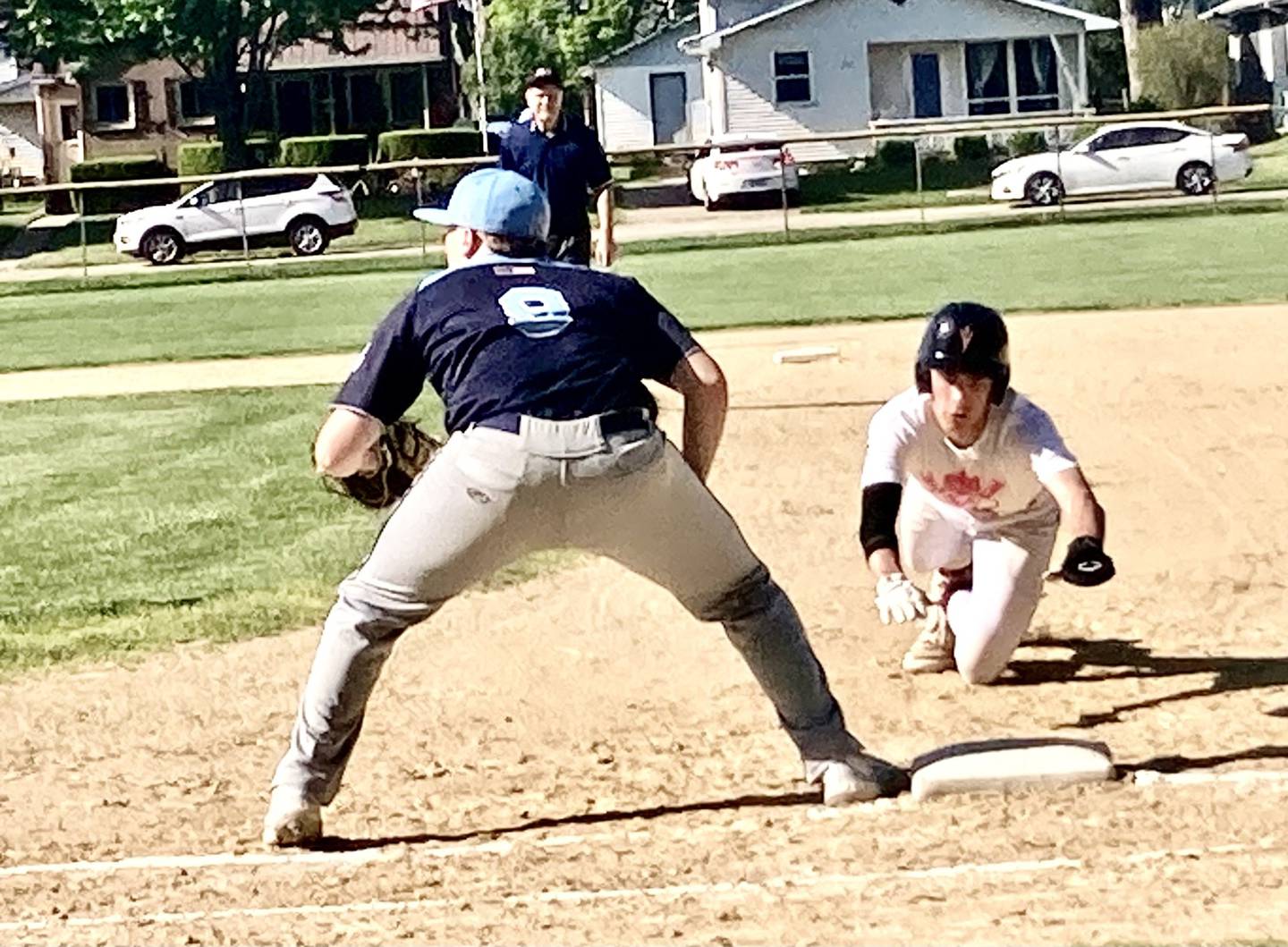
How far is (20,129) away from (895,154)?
31.8m

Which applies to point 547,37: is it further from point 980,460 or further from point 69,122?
point 980,460

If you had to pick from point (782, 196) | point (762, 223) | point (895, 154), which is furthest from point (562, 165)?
point (895, 154)

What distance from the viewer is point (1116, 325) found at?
18453 millimetres

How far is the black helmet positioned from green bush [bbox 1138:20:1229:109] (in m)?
50.7

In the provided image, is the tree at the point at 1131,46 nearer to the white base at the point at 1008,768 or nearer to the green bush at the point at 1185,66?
the green bush at the point at 1185,66

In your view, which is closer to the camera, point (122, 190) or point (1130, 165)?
point (1130, 165)

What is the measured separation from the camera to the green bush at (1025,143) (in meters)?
47.8

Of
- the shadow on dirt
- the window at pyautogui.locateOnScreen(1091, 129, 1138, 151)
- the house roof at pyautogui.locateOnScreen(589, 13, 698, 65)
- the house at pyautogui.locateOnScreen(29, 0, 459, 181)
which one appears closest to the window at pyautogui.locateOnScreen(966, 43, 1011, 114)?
the house roof at pyautogui.locateOnScreen(589, 13, 698, 65)

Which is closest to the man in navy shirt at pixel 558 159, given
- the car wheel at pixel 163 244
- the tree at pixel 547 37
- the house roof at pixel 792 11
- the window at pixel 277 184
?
the window at pixel 277 184

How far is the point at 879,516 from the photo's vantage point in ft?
22.4

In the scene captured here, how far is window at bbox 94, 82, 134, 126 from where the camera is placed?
66562mm

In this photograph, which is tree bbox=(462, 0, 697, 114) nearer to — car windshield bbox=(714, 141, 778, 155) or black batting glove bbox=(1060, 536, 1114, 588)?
car windshield bbox=(714, 141, 778, 155)

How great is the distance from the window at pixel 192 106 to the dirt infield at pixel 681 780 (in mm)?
57930

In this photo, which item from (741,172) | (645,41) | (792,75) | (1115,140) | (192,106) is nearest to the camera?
(1115,140)
